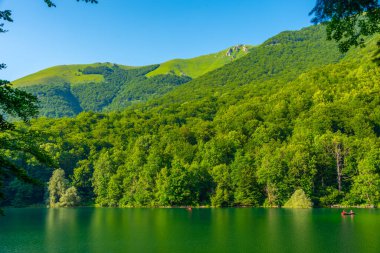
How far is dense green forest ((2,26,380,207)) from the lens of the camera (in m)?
82.6

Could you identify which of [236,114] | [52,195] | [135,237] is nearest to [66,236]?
[135,237]

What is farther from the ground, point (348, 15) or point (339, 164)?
point (348, 15)

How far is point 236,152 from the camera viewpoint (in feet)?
310

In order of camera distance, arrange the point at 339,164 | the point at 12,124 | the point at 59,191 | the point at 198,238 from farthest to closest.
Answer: the point at 59,191 < the point at 339,164 < the point at 198,238 < the point at 12,124

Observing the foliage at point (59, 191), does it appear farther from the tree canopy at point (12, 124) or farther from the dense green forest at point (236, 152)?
the tree canopy at point (12, 124)

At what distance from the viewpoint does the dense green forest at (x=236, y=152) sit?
8262 centimetres

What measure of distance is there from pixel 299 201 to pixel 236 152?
75.0 ft

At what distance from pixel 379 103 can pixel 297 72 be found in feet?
243

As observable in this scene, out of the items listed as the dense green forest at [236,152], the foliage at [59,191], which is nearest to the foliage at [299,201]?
the dense green forest at [236,152]

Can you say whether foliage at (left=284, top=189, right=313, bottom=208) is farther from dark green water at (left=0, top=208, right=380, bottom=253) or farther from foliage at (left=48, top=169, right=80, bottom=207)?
foliage at (left=48, top=169, right=80, bottom=207)

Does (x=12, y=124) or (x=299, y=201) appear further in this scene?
(x=299, y=201)

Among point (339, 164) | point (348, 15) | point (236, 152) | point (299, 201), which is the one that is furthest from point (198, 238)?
point (236, 152)

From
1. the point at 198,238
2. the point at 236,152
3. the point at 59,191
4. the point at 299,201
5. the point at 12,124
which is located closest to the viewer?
the point at 12,124

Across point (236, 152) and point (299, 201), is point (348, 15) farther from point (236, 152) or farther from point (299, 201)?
point (236, 152)
